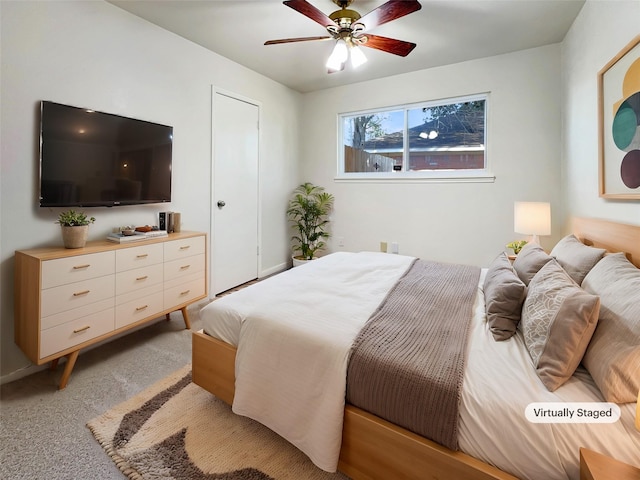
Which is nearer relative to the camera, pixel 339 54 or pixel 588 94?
pixel 588 94

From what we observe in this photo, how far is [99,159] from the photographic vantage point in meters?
2.23

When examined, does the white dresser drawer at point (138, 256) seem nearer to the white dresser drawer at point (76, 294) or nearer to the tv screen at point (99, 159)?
the white dresser drawer at point (76, 294)

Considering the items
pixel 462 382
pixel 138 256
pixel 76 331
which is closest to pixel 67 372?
pixel 76 331

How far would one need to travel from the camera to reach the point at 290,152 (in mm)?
4520

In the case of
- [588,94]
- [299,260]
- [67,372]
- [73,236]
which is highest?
[588,94]

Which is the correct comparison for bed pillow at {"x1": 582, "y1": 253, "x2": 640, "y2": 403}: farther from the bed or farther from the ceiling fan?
the ceiling fan

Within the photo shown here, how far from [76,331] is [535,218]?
11.5ft

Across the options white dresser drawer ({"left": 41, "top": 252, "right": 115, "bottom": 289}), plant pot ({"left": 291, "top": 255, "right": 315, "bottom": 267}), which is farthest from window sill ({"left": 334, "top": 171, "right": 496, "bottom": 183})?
white dresser drawer ({"left": 41, "top": 252, "right": 115, "bottom": 289})

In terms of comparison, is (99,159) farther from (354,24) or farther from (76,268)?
(354,24)

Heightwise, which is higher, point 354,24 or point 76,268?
point 354,24

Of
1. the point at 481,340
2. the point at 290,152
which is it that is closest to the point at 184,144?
the point at 290,152

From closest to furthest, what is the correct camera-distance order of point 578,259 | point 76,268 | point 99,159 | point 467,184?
1. point 578,259
2. point 76,268
3. point 99,159
4. point 467,184

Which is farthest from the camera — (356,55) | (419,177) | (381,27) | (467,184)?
(419,177)

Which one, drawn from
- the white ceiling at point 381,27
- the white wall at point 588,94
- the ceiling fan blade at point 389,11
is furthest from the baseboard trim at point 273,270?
the white wall at point 588,94
